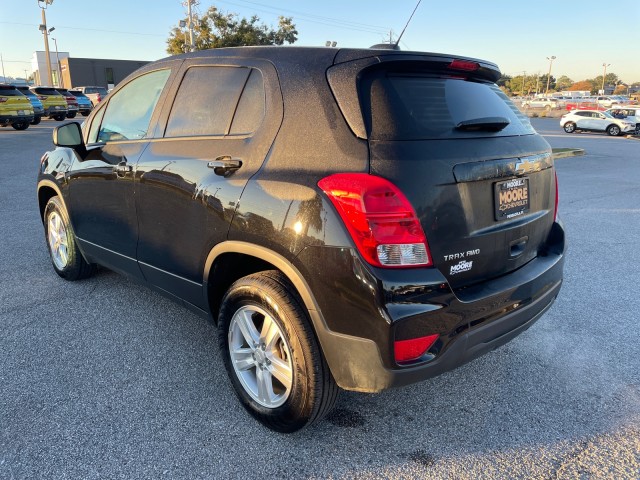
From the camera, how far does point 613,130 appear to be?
29.2 metres

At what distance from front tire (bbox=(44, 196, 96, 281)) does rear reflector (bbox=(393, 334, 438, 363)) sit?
315 cm

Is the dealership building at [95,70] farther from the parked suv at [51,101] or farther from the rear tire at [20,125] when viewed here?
the rear tire at [20,125]

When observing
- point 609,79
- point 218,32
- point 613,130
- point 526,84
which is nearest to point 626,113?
point 613,130

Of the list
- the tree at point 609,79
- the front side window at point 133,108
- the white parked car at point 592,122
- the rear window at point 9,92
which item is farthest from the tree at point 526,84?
the front side window at point 133,108

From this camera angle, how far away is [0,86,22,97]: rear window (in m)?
19.0

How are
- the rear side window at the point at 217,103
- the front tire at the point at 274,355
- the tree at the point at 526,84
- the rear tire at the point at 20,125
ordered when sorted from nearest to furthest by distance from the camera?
the front tire at the point at 274,355, the rear side window at the point at 217,103, the rear tire at the point at 20,125, the tree at the point at 526,84

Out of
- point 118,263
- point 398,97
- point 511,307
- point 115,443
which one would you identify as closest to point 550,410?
point 511,307

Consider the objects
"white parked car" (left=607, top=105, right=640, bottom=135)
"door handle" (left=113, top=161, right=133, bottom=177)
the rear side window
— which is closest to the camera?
the rear side window

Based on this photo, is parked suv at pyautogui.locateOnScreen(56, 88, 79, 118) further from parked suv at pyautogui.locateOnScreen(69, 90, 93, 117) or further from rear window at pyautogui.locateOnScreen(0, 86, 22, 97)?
rear window at pyautogui.locateOnScreen(0, 86, 22, 97)

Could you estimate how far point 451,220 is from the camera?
6.95 feet

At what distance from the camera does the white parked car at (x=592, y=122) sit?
29.1m

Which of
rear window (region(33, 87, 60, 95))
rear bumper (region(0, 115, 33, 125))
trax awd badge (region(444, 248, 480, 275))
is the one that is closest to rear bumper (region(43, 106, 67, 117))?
rear window (region(33, 87, 60, 95))

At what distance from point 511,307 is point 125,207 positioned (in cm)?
245

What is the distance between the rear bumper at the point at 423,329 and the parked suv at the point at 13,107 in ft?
70.9
